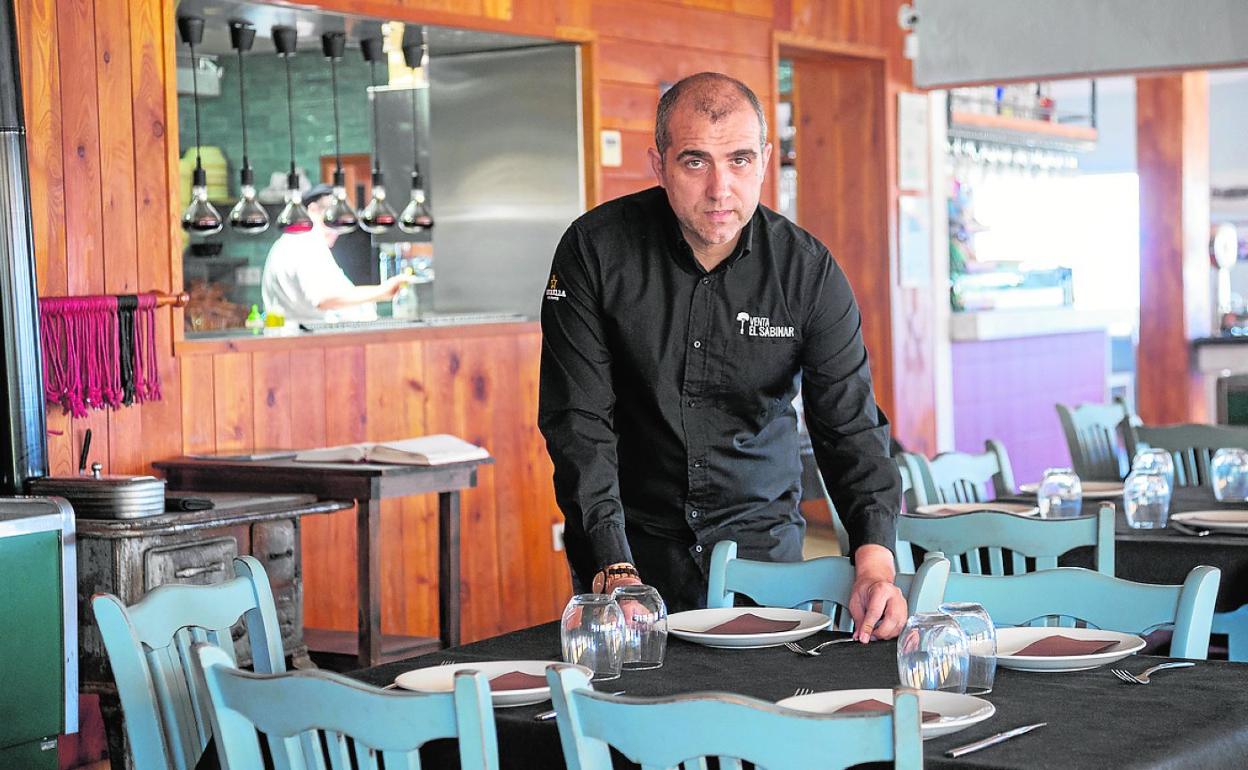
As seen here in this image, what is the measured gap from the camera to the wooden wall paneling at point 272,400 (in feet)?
17.1

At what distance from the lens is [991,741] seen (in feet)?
6.26

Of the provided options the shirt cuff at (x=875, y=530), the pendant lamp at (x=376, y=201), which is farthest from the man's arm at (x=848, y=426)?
the pendant lamp at (x=376, y=201)

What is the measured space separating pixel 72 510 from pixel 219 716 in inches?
80.7

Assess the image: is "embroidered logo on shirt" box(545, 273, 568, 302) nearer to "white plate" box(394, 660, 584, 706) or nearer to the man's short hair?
the man's short hair

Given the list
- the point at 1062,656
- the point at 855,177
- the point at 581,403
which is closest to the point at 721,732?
the point at 1062,656

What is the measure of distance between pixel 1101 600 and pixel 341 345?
132 inches

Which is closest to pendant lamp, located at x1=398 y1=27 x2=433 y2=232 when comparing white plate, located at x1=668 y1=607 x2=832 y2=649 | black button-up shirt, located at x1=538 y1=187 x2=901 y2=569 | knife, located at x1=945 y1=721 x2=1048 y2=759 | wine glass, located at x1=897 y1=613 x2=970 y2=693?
black button-up shirt, located at x1=538 y1=187 x2=901 y2=569

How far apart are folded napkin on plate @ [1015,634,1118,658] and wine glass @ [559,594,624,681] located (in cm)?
55

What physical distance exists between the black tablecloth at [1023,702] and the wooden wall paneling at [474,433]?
11.0 feet

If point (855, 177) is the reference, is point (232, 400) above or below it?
below

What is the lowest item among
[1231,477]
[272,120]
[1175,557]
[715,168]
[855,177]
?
[1175,557]

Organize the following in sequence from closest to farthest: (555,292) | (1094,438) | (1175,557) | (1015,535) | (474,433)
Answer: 1. (555,292)
2. (1015,535)
3. (1175,557)
4. (1094,438)
5. (474,433)

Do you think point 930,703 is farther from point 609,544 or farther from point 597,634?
point 609,544

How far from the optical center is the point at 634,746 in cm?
171
